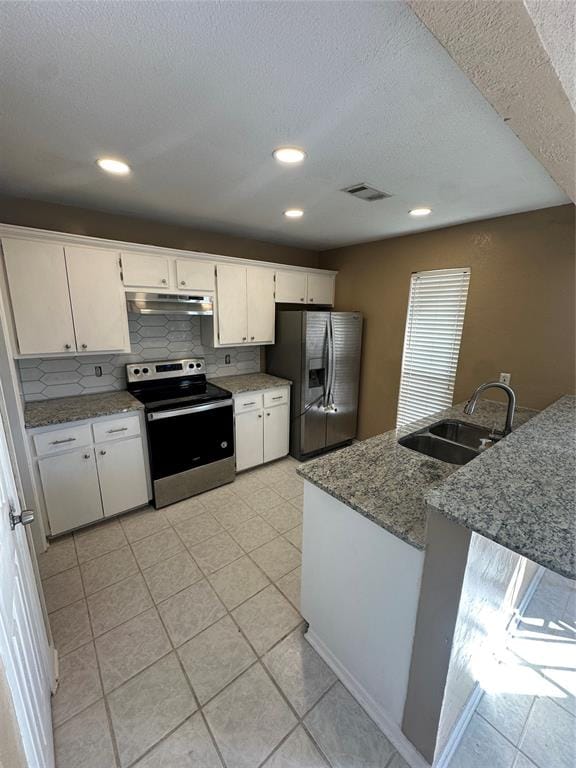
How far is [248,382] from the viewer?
3.33 m

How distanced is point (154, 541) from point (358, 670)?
1.61m

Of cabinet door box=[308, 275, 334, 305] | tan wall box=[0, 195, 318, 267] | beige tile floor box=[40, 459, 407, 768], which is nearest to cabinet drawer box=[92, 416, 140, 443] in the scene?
beige tile floor box=[40, 459, 407, 768]

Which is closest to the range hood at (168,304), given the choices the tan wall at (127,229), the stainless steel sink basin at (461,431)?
the tan wall at (127,229)

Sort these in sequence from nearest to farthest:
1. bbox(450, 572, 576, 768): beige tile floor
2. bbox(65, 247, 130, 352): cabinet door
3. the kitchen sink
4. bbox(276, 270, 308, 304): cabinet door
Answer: bbox(450, 572, 576, 768): beige tile floor, the kitchen sink, bbox(65, 247, 130, 352): cabinet door, bbox(276, 270, 308, 304): cabinet door

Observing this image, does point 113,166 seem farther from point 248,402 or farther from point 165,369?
point 248,402

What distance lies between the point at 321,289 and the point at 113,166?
2.49 m

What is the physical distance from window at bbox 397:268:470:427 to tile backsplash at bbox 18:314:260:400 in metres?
1.80

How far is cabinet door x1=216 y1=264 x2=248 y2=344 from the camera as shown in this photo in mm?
3008

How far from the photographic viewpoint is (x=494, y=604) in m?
1.34

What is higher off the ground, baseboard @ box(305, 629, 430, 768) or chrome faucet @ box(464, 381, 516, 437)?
chrome faucet @ box(464, 381, 516, 437)

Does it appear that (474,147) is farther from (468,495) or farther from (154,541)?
(154,541)

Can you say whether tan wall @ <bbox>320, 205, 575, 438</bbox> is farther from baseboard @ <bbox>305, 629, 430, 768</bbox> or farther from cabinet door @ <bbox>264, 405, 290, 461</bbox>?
baseboard @ <bbox>305, 629, 430, 768</bbox>

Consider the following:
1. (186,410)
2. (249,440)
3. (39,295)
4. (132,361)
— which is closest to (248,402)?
(249,440)

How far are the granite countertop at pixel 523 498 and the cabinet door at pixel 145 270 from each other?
8.29ft
